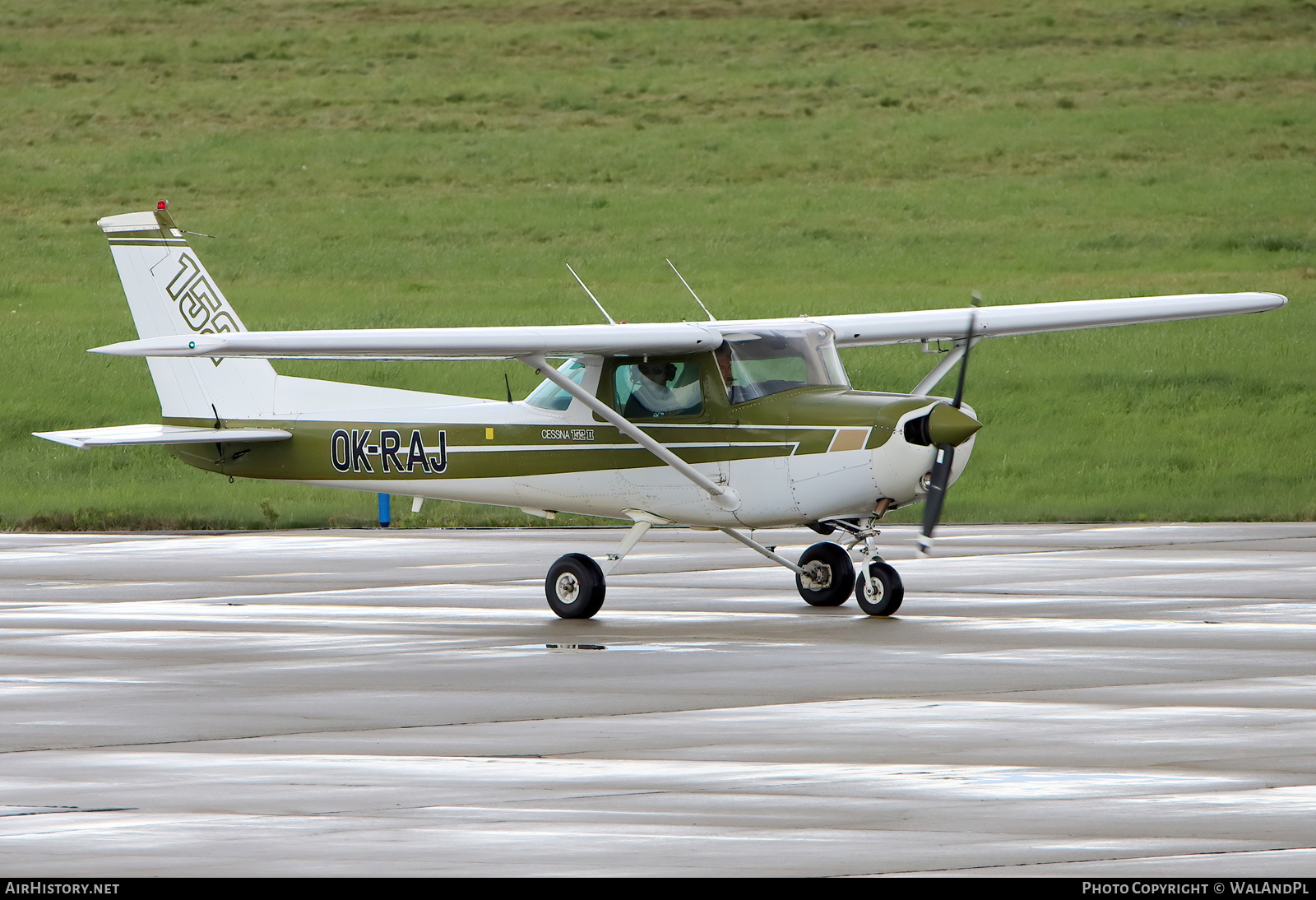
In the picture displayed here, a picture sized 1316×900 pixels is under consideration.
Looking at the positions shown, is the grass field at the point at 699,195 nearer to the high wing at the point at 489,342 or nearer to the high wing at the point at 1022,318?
the high wing at the point at 1022,318

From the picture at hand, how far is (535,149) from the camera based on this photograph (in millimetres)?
55406

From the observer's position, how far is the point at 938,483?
15797 millimetres

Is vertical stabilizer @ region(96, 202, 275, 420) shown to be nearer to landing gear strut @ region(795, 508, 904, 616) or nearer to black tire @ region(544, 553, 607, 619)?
black tire @ region(544, 553, 607, 619)

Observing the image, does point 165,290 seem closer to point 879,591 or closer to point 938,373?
point 938,373

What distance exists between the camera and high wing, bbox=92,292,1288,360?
50.5ft

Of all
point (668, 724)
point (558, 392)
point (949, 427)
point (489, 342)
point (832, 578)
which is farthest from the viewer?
point (558, 392)

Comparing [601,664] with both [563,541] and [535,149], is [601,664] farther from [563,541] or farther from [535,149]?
[535,149]

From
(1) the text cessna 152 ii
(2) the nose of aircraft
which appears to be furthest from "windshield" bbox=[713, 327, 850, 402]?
(2) the nose of aircraft

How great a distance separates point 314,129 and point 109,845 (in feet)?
166

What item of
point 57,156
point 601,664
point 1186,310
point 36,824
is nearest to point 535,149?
point 57,156

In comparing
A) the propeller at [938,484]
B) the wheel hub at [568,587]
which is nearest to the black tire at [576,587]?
the wheel hub at [568,587]

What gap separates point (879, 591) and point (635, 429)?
7.36 ft

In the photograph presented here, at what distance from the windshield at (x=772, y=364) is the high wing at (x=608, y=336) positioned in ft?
0.34

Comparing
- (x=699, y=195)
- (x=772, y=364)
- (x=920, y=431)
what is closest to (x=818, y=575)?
(x=772, y=364)
